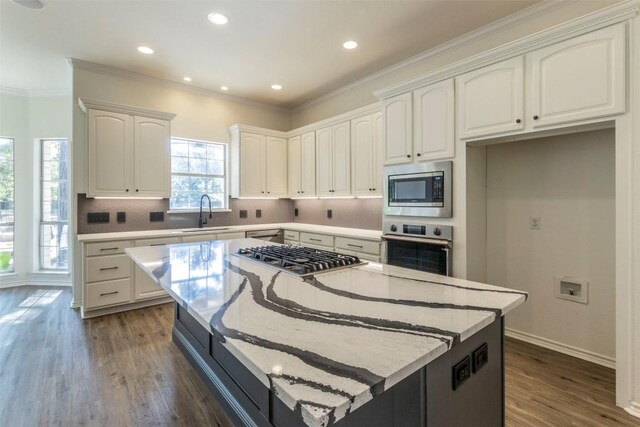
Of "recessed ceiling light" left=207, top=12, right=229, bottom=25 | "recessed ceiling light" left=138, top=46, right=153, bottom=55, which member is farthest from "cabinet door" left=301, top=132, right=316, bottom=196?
"recessed ceiling light" left=138, top=46, right=153, bottom=55

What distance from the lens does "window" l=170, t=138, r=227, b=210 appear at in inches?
180

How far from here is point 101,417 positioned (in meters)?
1.92

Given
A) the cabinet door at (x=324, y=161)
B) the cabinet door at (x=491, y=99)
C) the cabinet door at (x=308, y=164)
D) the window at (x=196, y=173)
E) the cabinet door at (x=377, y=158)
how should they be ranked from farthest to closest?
the cabinet door at (x=308, y=164) → the window at (x=196, y=173) → the cabinet door at (x=324, y=161) → the cabinet door at (x=377, y=158) → the cabinet door at (x=491, y=99)

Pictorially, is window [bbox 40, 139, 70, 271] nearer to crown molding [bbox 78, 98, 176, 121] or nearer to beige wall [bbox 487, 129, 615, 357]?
crown molding [bbox 78, 98, 176, 121]

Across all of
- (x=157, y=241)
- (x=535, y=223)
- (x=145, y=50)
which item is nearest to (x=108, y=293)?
(x=157, y=241)

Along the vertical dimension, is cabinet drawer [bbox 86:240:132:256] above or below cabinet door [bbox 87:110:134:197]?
below

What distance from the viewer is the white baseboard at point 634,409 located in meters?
1.90

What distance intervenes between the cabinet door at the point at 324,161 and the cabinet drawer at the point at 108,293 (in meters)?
2.65

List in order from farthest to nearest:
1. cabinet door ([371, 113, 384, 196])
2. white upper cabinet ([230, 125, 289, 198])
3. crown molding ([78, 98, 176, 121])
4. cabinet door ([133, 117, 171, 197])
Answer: white upper cabinet ([230, 125, 289, 198]) < cabinet door ([133, 117, 171, 197]) < cabinet door ([371, 113, 384, 196]) < crown molding ([78, 98, 176, 121])

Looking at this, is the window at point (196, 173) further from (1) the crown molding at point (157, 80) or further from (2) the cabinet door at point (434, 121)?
(2) the cabinet door at point (434, 121)

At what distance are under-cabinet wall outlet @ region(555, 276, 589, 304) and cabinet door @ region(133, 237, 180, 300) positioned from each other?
155 inches

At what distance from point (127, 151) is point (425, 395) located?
13.5ft

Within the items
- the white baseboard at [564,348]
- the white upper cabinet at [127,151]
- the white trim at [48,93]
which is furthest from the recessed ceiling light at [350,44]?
the white trim at [48,93]

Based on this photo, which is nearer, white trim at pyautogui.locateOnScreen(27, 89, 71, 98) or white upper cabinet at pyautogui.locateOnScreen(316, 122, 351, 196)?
white upper cabinet at pyautogui.locateOnScreen(316, 122, 351, 196)
